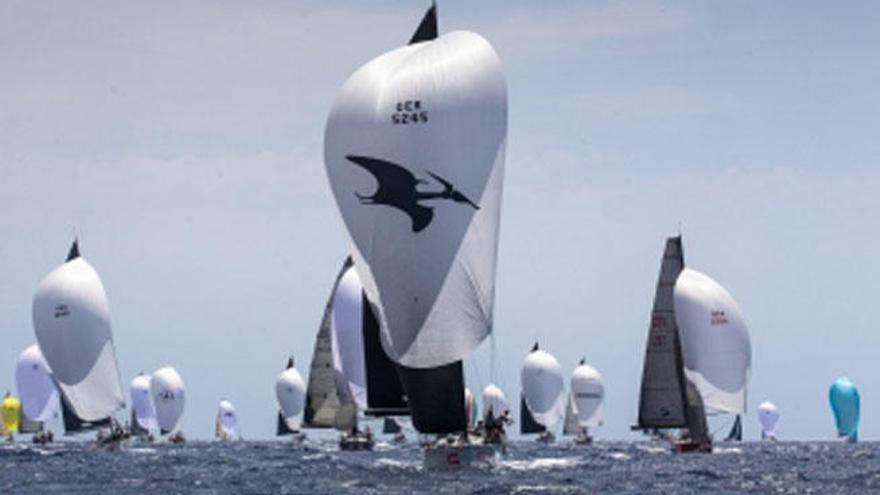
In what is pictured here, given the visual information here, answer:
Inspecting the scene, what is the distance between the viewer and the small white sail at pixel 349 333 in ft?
270

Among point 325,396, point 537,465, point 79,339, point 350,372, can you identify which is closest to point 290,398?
point 325,396

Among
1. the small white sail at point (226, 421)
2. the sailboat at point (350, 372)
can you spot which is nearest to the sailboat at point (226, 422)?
the small white sail at point (226, 421)

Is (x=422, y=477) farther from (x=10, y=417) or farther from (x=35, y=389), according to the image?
(x=10, y=417)

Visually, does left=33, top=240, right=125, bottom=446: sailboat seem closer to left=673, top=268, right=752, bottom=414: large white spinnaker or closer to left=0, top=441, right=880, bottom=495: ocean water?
left=0, top=441, right=880, bottom=495: ocean water

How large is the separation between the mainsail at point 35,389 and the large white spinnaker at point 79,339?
2095 cm

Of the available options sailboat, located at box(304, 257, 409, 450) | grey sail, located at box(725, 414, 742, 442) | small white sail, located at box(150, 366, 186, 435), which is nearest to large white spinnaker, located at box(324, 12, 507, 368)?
sailboat, located at box(304, 257, 409, 450)

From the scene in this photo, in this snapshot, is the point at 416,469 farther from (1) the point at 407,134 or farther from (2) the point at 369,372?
(1) the point at 407,134

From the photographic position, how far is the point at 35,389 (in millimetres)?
112500

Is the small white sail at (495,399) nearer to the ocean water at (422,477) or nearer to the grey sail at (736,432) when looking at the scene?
the grey sail at (736,432)

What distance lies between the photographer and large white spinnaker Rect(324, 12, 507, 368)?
51.6m

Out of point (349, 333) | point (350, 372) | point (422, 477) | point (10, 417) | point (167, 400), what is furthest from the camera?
point (167, 400)

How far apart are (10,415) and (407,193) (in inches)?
3234

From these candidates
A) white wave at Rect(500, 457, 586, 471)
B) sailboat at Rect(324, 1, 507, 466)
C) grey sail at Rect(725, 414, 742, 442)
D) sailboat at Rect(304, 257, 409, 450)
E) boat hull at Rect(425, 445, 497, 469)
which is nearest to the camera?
sailboat at Rect(324, 1, 507, 466)

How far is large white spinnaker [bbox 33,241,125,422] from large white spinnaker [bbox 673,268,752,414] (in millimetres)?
29038
